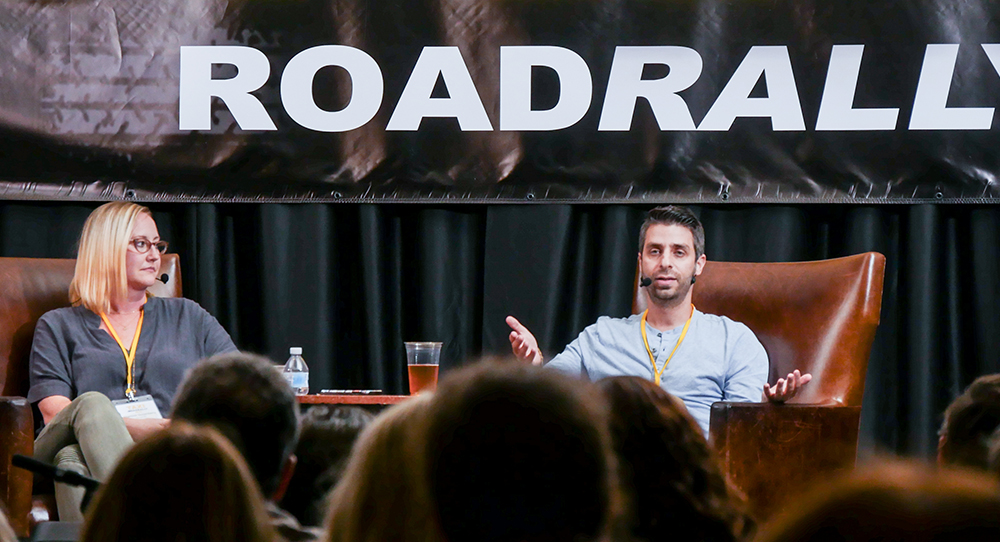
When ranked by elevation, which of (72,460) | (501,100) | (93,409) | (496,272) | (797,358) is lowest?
(72,460)

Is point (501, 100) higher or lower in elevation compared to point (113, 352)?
higher

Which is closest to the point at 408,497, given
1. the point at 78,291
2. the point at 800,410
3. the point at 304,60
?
the point at 800,410

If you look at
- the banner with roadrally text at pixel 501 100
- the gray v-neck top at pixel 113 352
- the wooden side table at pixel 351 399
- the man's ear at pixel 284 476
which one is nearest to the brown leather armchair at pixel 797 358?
the banner with roadrally text at pixel 501 100

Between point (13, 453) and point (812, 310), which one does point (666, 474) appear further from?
point (812, 310)

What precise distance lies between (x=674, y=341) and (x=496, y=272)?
2.54ft

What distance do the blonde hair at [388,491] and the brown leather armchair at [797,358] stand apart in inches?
56.7

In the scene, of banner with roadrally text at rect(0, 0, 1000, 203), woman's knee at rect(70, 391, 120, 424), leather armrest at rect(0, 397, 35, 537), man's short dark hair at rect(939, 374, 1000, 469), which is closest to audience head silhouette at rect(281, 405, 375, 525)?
man's short dark hair at rect(939, 374, 1000, 469)

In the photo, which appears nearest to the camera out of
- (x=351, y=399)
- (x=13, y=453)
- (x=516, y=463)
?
(x=516, y=463)

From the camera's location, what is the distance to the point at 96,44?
3.33 metres

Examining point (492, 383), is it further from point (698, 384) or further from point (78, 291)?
point (78, 291)

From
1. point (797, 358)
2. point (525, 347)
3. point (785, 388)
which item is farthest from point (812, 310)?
point (525, 347)

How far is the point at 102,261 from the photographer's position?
2.90 meters

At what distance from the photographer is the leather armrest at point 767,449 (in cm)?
219

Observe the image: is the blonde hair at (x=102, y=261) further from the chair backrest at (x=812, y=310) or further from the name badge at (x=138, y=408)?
the chair backrest at (x=812, y=310)
